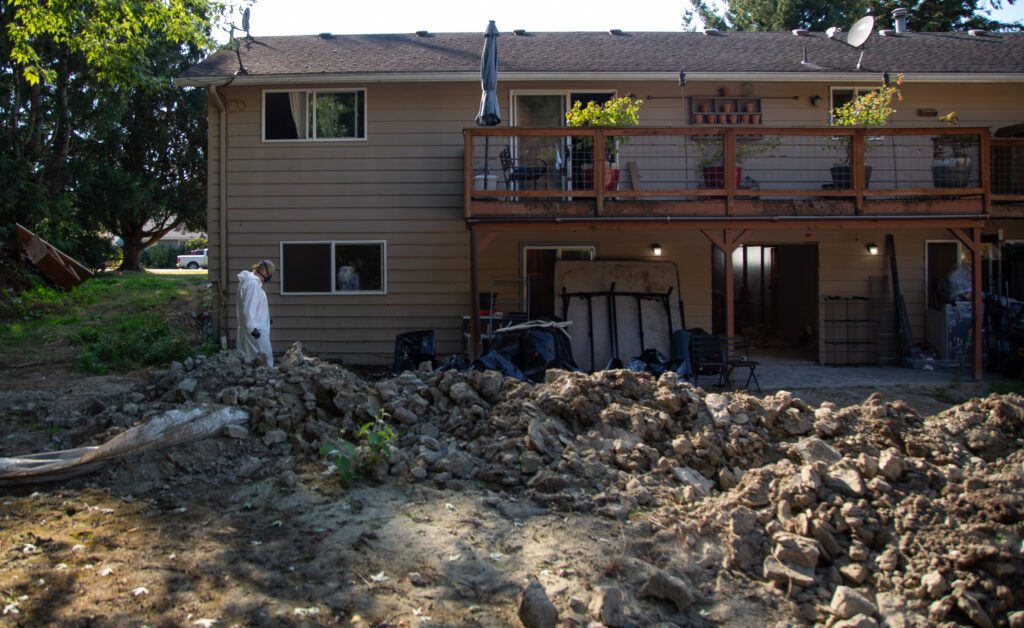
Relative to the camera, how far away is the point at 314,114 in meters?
13.4

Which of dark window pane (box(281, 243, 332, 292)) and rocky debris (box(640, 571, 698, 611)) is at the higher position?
dark window pane (box(281, 243, 332, 292))

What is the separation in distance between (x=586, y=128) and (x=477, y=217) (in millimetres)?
1983

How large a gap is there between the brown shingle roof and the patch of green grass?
4180mm

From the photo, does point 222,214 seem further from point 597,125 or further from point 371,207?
point 597,125

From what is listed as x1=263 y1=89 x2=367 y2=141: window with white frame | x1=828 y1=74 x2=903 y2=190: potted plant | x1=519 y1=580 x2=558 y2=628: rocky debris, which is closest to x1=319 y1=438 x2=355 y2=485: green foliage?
x1=519 y1=580 x2=558 y2=628: rocky debris

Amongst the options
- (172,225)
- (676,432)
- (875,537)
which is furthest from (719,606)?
(172,225)

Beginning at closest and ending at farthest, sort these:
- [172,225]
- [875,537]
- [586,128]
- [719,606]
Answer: [719,606]
[875,537]
[586,128]
[172,225]

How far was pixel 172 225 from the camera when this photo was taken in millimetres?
28125

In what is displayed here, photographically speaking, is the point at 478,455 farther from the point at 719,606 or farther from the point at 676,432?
the point at 719,606

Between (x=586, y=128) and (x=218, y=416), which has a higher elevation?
(x=586, y=128)

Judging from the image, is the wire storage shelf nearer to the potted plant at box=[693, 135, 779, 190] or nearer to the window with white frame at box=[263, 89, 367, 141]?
the potted plant at box=[693, 135, 779, 190]

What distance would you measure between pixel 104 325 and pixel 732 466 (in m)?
12.2

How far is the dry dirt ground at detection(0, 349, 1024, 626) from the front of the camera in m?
4.57

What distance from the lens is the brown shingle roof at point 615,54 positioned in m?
13.2
